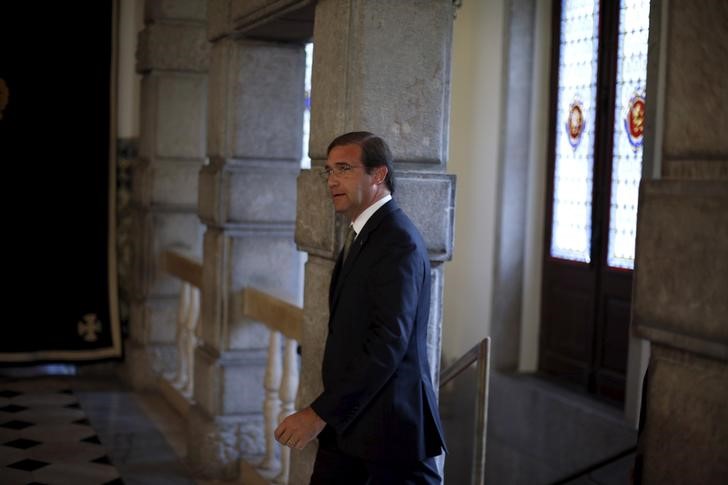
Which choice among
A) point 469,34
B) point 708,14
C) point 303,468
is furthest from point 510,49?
point 708,14

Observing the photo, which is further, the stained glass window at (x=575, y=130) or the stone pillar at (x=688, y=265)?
the stained glass window at (x=575, y=130)

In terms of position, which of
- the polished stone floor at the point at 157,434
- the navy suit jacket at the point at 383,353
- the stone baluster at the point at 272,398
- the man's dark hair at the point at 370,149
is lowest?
the polished stone floor at the point at 157,434

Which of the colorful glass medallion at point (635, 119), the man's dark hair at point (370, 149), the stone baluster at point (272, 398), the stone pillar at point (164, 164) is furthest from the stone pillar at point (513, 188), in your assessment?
the man's dark hair at point (370, 149)

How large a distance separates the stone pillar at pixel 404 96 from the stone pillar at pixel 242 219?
59.9 inches

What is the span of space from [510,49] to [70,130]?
3343 mm

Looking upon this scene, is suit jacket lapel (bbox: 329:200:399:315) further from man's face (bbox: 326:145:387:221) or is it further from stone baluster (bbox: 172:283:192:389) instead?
stone baluster (bbox: 172:283:192:389)

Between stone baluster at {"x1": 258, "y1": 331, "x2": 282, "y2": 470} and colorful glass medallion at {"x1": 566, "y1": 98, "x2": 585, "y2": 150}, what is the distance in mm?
3231

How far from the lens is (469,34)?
7.61m

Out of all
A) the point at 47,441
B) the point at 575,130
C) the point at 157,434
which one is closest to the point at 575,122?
the point at 575,130

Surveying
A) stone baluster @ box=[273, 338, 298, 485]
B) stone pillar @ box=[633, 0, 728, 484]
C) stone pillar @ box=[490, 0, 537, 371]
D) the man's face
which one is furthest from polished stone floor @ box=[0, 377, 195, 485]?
stone pillar @ box=[633, 0, 728, 484]

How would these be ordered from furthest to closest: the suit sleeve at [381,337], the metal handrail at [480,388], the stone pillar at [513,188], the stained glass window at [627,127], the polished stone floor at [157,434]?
the stone pillar at [513,188] < the stained glass window at [627,127] < the polished stone floor at [157,434] < the metal handrail at [480,388] < the suit sleeve at [381,337]

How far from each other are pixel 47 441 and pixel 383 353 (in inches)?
149

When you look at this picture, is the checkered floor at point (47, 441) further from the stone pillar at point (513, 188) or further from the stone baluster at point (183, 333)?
the stone pillar at point (513, 188)

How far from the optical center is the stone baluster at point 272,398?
4766 mm
